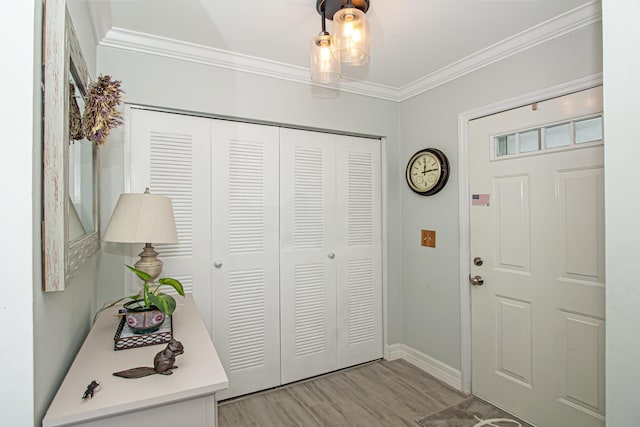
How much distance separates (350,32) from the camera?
1557 millimetres

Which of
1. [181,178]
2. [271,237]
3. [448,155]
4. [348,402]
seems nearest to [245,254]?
[271,237]

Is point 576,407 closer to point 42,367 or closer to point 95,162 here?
point 42,367

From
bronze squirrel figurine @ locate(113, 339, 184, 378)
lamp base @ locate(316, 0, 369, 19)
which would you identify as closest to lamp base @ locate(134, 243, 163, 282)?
bronze squirrel figurine @ locate(113, 339, 184, 378)

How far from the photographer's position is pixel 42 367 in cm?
92

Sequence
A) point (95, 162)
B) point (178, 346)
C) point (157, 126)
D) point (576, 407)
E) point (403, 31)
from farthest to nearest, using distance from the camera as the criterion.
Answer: point (157, 126) < point (403, 31) < point (576, 407) < point (95, 162) < point (178, 346)

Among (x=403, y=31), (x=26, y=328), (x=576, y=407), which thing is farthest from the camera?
(x=403, y=31)

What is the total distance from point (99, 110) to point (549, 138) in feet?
7.86

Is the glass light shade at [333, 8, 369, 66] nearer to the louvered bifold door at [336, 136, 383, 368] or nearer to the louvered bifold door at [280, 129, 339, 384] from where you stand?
the louvered bifold door at [280, 129, 339, 384]

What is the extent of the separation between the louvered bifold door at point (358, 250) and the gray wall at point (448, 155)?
280mm

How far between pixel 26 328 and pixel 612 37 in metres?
1.94

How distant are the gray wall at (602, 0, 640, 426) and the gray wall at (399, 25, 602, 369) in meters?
0.92

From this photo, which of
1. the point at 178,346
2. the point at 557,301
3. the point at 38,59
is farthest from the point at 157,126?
the point at 557,301

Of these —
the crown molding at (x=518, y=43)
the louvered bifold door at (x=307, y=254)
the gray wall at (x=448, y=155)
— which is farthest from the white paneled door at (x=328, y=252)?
the crown molding at (x=518, y=43)

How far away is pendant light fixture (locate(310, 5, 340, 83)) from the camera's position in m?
1.71
